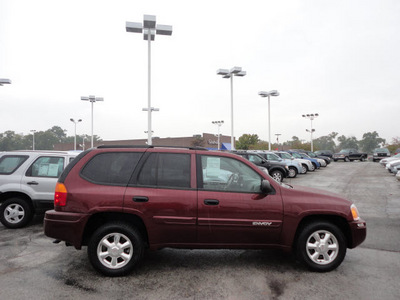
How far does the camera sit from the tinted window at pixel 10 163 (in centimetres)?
663

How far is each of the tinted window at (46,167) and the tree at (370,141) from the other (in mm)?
135008

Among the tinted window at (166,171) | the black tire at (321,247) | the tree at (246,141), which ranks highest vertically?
the tree at (246,141)

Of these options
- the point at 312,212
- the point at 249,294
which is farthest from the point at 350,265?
the point at 249,294

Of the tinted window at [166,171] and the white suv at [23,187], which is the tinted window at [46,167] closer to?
the white suv at [23,187]

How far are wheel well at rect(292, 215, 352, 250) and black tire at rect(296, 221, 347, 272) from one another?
57 mm

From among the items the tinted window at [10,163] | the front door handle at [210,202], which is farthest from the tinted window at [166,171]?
the tinted window at [10,163]

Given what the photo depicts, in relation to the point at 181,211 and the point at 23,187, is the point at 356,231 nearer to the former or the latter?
the point at 181,211

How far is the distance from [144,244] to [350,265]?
2987 mm

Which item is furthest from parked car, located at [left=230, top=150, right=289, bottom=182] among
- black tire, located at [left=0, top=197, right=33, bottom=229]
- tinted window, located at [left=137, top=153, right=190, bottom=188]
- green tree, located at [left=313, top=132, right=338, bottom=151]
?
green tree, located at [left=313, top=132, right=338, bottom=151]

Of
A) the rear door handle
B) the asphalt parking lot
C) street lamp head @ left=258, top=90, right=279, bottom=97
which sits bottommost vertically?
the asphalt parking lot

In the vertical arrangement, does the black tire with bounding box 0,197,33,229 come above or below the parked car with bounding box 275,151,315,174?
below

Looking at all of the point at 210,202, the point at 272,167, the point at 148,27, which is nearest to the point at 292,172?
the point at 272,167

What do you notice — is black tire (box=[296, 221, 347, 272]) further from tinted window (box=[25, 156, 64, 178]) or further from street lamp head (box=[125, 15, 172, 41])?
street lamp head (box=[125, 15, 172, 41])

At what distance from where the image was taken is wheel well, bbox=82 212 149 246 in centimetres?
404
